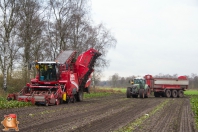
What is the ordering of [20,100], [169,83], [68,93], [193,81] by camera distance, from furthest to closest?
[193,81] → [169,83] → [68,93] → [20,100]

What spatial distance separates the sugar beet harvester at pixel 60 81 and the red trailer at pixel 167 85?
13.0m

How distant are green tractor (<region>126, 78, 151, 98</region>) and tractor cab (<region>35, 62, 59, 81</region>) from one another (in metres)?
12.0

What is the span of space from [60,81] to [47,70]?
1275 mm

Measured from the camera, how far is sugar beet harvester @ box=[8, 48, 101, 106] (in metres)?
17.5

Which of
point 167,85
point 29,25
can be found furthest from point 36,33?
point 167,85

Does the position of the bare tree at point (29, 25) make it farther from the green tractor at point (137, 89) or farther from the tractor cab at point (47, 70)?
the green tractor at point (137, 89)

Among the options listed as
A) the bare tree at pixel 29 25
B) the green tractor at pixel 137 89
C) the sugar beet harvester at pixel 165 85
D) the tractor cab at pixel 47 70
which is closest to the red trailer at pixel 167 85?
the sugar beet harvester at pixel 165 85

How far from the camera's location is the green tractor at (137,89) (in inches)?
1171

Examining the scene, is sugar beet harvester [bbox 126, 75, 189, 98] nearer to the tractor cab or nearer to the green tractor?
the green tractor

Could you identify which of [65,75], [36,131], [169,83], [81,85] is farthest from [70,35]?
[36,131]

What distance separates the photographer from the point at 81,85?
22.6m

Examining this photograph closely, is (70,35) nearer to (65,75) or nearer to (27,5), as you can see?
(27,5)

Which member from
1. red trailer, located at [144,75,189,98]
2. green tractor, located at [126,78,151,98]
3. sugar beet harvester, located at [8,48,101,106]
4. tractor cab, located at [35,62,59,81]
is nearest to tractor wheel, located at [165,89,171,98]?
red trailer, located at [144,75,189,98]

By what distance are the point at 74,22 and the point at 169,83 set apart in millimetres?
14149
